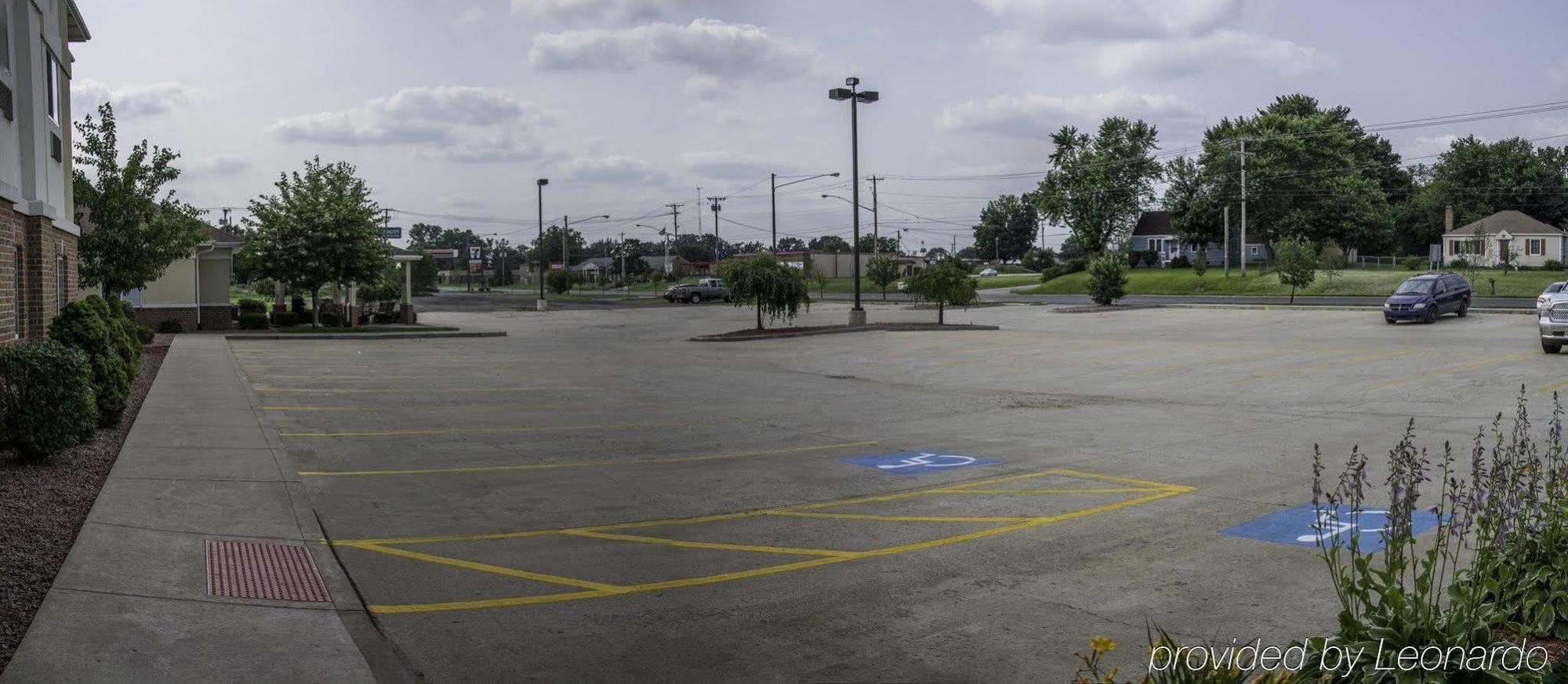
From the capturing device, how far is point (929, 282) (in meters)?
37.8

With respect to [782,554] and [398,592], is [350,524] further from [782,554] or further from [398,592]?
[782,554]

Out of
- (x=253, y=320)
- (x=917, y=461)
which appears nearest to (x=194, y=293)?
(x=253, y=320)

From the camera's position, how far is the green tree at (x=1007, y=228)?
151m

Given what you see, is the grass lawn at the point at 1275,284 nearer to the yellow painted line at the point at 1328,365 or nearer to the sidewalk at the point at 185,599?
the yellow painted line at the point at 1328,365

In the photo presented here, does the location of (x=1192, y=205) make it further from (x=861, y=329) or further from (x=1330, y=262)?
(x=861, y=329)

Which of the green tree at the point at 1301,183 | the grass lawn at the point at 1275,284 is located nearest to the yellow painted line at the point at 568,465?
the grass lawn at the point at 1275,284

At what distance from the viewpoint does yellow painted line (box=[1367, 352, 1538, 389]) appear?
18.7 m

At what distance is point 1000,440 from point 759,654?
803cm

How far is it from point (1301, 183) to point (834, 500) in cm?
7764

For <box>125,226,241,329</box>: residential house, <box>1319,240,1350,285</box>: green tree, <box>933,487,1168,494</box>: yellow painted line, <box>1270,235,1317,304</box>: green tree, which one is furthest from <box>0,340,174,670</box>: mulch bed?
<box>1319,240,1350,285</box>: green tree

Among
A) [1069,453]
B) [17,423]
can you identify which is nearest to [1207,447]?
[1069,453]

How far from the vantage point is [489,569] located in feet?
23.9

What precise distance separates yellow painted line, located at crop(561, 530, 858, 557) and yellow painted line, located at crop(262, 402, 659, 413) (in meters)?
7.95

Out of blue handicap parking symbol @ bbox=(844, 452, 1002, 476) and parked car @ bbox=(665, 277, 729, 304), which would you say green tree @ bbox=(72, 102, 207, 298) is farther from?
parked car @ bbox=(665, 277, 729, 304)
